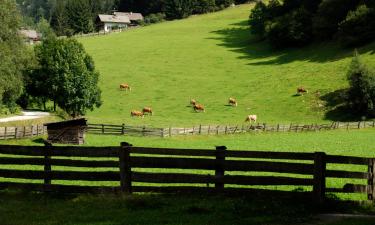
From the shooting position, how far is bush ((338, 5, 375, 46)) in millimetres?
85312

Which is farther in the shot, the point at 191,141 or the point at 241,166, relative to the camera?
the point at 191,141

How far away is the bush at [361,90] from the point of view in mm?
58844

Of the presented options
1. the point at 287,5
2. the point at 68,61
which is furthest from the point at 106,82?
the point at 287,5

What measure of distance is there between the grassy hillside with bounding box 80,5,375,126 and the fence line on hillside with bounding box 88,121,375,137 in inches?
261

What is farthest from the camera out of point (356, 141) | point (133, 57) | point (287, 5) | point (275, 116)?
point (287, 5)

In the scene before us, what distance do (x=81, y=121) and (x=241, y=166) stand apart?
31064 millimetres

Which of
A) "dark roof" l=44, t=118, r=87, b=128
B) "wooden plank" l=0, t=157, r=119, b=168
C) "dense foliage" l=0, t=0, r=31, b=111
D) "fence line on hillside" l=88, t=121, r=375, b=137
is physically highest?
"dense foliage" l=0, t=0, r=31, b=111

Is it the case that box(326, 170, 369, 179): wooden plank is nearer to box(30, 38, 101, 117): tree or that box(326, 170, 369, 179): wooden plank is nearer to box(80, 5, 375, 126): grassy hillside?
box(80, 5, 375, 126): grassy hillside

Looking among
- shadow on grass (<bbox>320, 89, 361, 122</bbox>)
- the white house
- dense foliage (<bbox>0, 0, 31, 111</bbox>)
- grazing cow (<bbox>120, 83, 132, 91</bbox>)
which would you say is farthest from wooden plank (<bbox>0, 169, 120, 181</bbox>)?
the white house

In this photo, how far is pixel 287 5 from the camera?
362ft

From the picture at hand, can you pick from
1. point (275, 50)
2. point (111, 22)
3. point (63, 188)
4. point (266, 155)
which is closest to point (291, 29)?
point (275, 50)

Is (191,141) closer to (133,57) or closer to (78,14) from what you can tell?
(133,57)

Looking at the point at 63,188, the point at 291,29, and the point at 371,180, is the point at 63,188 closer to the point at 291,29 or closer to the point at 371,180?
the point at 371,180

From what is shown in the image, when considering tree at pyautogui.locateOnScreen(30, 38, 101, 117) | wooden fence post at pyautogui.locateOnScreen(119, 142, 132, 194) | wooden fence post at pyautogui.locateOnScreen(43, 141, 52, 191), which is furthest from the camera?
tree at pyautogui.locateOnScreen(30, 38, 101, 117)
